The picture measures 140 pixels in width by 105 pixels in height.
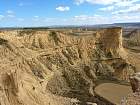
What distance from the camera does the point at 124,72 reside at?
47.9 metres

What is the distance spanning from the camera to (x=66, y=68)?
44469 mm

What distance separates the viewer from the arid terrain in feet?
87.1

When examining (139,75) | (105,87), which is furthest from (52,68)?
(139,75)

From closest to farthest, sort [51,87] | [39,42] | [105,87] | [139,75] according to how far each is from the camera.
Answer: [139,75] < [51,87] < [105,87] < [39,42]

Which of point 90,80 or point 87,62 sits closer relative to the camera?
point 90,80

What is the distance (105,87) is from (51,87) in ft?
26.5

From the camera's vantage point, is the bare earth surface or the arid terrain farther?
the bare earth surface

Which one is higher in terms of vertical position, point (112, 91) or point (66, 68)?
point (66, 68)

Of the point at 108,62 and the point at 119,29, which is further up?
the point at 119,29

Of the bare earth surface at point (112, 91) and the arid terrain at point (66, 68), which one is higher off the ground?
the arid terrain at point (66, 68)

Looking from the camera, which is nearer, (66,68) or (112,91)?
(112,91)

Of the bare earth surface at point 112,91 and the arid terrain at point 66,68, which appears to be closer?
the arid terrain at point 66,68

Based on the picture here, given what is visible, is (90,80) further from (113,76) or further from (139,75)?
(139,75)

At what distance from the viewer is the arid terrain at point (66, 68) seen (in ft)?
87.1
